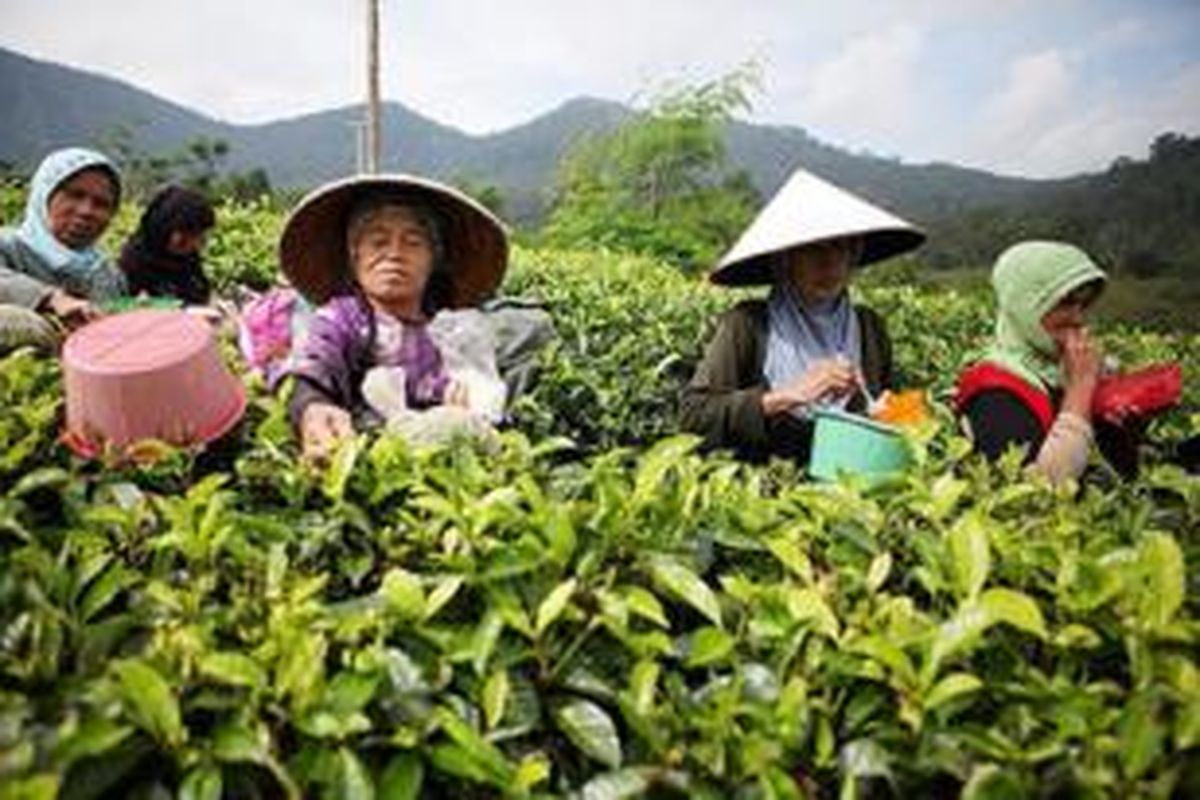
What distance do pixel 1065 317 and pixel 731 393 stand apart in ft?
3.20

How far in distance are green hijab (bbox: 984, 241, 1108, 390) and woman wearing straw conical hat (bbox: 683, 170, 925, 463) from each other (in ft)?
1.22

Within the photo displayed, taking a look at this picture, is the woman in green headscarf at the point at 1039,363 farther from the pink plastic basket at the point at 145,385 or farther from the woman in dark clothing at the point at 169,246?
the woman in dark clothing at the point at 169,246

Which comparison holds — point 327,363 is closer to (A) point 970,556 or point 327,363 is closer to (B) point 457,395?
(B) point 457,395

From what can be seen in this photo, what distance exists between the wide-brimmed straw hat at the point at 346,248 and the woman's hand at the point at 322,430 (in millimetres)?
823

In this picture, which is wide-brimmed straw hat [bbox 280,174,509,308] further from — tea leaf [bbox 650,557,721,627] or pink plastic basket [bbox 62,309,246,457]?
tea leaf [bbox 650,557,721,627]

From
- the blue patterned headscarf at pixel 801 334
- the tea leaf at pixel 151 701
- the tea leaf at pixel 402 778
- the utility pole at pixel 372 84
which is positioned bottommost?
the tea leaf at pixel 402 778

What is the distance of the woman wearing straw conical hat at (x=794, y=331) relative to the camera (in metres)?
3.42

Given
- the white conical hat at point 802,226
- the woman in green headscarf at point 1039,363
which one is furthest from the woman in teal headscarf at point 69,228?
the woman in green headscarf at point 1039,363

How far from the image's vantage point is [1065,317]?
3.37 m

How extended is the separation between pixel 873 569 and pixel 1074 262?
80.8 inches

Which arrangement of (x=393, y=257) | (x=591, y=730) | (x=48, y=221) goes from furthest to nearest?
(x=48, y=221) → (x=393, y=257) → (x=591, y=730)

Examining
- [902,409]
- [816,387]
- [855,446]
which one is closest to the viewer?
[855,446]

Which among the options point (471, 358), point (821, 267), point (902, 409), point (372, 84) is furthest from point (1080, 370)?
point (372, 84)

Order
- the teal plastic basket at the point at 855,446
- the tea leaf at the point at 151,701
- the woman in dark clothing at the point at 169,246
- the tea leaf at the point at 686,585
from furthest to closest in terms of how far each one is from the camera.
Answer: the woman in dark clothing at the point at 169,246 → the teal plastic basket at the point at 855,446 → the tea leaf at the point at 686,585 → the tea leaf at the point at 151,701
